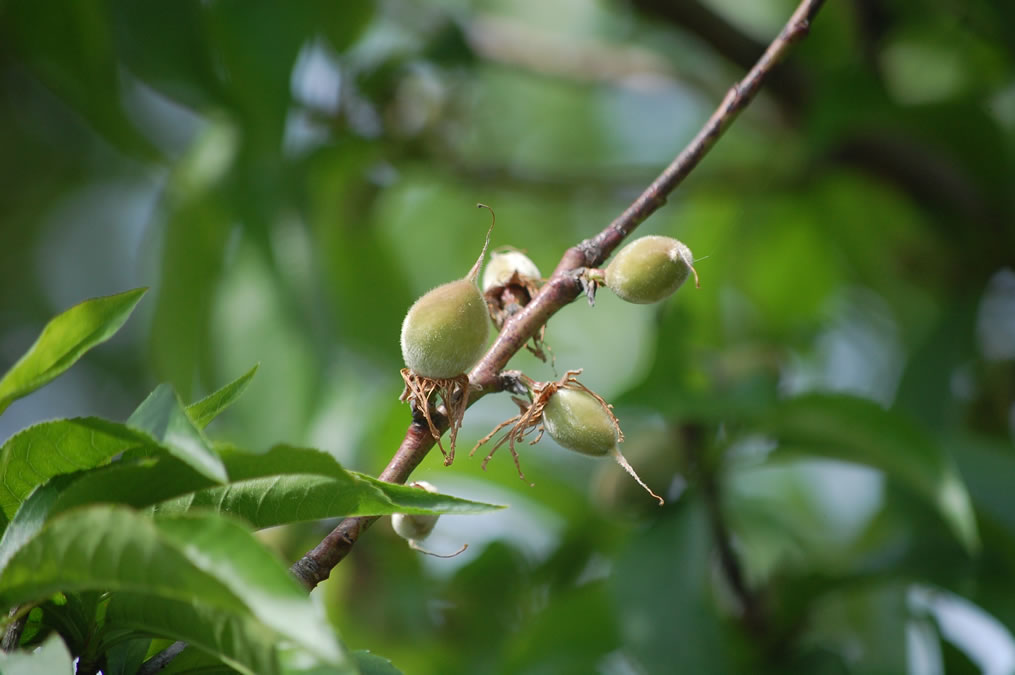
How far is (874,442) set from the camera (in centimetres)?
158

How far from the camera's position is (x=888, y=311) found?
9.02 ft

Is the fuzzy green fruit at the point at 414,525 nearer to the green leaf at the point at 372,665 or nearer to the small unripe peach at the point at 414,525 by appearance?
the small unripe peach at the point at 414,525

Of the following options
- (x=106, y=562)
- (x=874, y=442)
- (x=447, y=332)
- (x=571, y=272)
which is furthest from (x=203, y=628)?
(x=874, y=442)

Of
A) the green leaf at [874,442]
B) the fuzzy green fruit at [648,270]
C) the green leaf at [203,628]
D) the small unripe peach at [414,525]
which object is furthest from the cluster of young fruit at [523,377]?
the green leaf at [874,442]

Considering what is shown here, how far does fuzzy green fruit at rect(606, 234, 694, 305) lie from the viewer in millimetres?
825

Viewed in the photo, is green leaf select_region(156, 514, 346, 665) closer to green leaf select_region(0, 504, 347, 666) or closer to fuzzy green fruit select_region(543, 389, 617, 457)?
green leaf select_region(0, 504, 347, 666)

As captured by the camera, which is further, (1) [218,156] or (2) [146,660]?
(1) [218,156]

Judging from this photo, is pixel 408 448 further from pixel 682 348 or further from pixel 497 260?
pixel 682 348

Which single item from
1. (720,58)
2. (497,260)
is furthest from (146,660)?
(720,58)

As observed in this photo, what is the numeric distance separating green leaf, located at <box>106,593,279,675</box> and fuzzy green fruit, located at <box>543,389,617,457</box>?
314 millimetres

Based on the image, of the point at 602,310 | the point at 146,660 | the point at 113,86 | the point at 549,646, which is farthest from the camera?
the point at 602,310

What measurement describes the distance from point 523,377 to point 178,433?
1.02ft

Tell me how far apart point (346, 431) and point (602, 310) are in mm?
1480

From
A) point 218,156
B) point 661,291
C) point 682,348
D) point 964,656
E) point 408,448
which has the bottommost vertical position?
point 218,156
